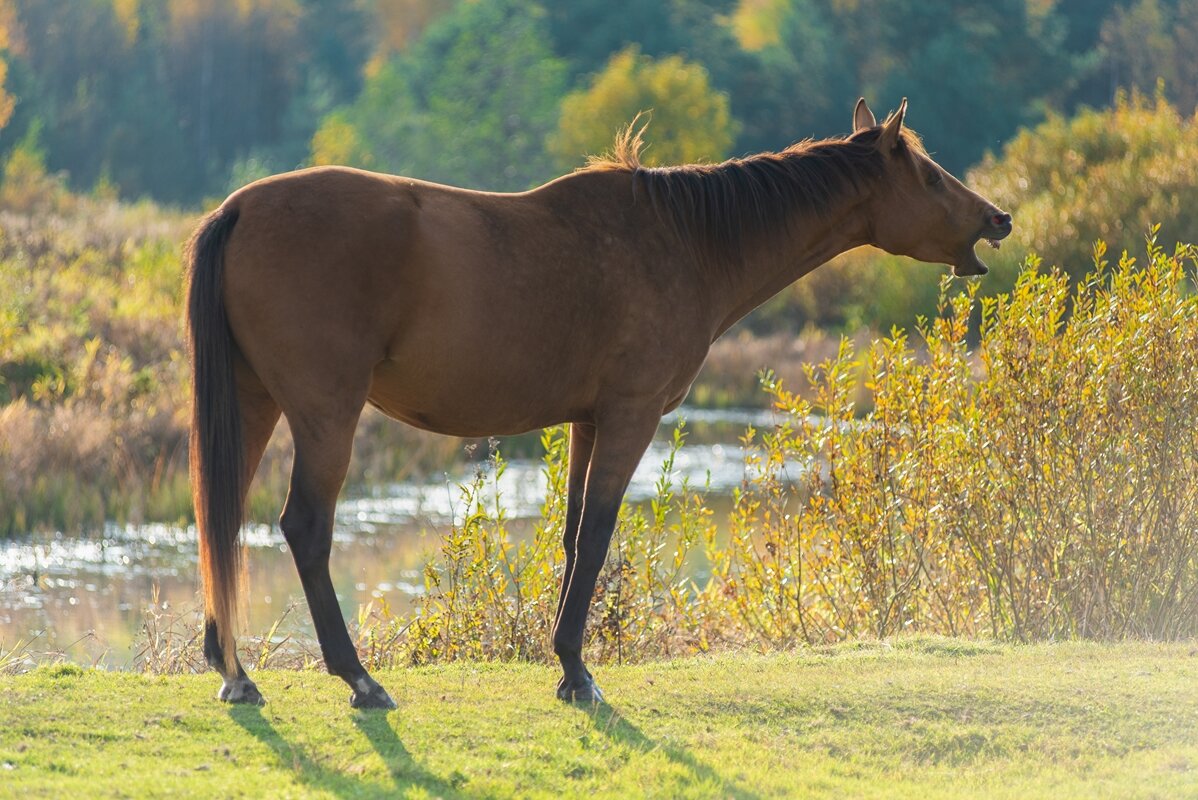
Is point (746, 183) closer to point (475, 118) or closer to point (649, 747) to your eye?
point (649, 747)

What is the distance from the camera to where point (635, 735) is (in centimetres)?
513

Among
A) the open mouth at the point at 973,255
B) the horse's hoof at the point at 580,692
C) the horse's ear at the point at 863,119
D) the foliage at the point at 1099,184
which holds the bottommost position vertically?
the horse's hoof at the point at 580,692

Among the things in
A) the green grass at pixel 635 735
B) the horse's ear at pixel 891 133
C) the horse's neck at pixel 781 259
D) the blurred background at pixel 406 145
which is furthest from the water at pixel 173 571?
the horse's ear at pixel 891 133

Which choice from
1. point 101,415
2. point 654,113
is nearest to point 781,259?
point 101,415

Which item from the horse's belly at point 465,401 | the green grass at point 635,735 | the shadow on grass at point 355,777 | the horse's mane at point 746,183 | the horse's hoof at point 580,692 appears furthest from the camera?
the horse's mane at point 746,183

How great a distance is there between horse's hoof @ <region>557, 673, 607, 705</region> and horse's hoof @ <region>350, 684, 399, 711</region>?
0.70 metres

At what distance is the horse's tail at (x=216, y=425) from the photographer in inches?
196

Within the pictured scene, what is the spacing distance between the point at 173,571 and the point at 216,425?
23.8 feet

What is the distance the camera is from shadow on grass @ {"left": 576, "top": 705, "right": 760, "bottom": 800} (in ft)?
15.2

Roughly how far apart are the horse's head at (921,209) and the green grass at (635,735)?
6.44ft

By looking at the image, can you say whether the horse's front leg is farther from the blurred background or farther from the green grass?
the blurred background

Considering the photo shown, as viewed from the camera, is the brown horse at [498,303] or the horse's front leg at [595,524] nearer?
the brown horse at [498,303]

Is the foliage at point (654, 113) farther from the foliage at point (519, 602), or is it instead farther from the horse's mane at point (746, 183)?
the horse's mane at point (746, 183)

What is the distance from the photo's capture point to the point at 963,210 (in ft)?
20.9
